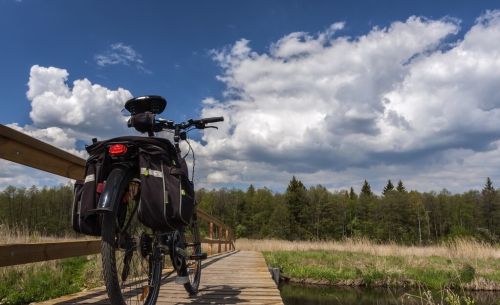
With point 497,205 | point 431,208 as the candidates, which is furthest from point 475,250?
point 431,208

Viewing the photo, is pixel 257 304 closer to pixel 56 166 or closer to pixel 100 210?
pixel 100 210

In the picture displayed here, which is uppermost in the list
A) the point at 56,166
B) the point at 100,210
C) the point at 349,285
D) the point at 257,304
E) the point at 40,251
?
the point at 56,166

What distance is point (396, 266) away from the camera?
1338cm

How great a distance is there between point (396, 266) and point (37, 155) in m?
12.7

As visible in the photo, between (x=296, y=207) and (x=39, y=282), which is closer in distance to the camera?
(x=39, y=282)

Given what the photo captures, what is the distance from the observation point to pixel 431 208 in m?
76.0

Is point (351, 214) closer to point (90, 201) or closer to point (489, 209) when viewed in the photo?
point (489, 209)

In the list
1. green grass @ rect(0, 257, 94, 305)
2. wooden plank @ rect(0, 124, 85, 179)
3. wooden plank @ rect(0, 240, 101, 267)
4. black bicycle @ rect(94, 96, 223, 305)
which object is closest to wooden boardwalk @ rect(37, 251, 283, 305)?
wooden plank @ rect(0, 240, 101, 267)

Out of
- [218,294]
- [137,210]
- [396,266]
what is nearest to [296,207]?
[396,266]

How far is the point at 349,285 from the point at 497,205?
6489 centimetres

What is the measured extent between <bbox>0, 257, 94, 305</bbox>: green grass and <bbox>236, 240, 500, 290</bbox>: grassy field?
794 cm

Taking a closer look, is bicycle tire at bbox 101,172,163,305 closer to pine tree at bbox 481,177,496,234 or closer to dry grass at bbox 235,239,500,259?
dry grass at bbox 235,239,500,259

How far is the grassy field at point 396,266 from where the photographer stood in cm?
1185

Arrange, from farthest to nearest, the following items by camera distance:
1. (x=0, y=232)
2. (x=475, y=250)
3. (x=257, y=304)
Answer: (x=475, y=250) < (x=0, y=232) < (x=257, y=304)
